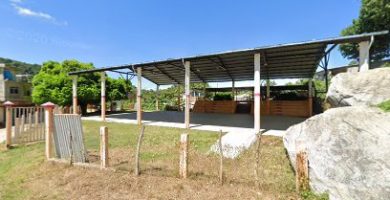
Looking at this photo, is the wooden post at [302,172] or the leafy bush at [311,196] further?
the wooden post at [302,172]

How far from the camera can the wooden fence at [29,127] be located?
9648 millimetres

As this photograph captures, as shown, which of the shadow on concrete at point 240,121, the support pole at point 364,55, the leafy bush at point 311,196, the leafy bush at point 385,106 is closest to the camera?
the leafy bush at point 311,196

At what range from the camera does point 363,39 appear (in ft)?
27.9

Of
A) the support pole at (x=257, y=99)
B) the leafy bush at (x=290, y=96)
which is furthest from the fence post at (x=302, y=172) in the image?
the leafy bush at (x=290, y=96)

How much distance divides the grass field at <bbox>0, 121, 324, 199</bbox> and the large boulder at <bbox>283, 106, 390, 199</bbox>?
2.24 feet

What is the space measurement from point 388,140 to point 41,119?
38.7 ft

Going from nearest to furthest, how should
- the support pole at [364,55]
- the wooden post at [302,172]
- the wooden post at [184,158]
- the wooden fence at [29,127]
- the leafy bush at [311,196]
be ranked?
1. the leafy bush at [311,196]
2. the wooden post at [302,172]
3. the wooden post at [184,158]
4. the support pole at [364,55]
5. the wooden fence at [29,127]

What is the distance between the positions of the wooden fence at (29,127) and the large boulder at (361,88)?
11070 millimetres

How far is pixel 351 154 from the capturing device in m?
4.09

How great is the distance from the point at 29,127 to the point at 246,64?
1287 cm

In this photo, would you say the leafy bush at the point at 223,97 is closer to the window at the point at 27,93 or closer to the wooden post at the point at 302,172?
the wooden post at the point at 302,172

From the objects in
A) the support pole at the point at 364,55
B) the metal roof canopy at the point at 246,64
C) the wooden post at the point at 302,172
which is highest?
the metal roof canopy at the point at 246,64

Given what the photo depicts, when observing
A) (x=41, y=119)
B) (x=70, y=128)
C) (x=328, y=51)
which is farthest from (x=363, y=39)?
(x=41, y=119)

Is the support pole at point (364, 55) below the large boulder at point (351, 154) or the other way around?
the other way around
